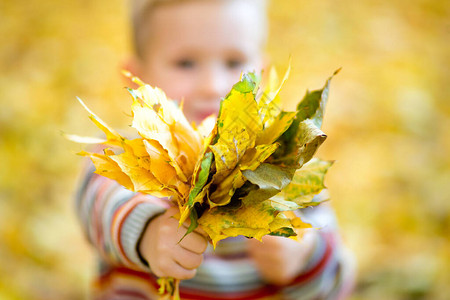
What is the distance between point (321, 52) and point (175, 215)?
5.35 feet

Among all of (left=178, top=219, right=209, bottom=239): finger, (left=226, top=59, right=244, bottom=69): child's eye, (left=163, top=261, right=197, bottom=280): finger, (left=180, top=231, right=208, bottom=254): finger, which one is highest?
(left=226, top=59, right=244, bottom=69): child's eye

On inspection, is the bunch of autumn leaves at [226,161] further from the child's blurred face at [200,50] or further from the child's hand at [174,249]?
the child's blurred face at [200,50]

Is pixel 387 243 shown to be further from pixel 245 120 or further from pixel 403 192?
pixel 245 120

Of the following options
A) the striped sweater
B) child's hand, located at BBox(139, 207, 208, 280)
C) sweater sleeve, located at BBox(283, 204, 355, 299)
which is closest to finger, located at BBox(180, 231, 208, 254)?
child's hand, located at BBox(139, 207, 208, 280)

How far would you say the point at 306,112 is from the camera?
0.33m

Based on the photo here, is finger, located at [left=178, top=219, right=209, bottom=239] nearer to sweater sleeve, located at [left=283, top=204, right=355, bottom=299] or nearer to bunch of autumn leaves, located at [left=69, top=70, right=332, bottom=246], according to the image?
bunch of autumn leaves, located at [left=69, top=70, right=332, bottom=246]

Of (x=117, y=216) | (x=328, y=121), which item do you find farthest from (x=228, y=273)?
(x=328, y=121)

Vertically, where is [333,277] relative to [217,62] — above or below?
→ below

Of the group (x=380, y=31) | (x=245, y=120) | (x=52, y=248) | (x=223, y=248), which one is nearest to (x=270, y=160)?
(x=245, y=120)

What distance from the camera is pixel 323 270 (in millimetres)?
Result: 577

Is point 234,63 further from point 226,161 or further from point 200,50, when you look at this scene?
point 226,161

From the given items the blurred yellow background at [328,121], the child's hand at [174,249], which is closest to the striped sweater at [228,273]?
the child's hand at [174,249]

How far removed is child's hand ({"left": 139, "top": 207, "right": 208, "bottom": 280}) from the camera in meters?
0.32

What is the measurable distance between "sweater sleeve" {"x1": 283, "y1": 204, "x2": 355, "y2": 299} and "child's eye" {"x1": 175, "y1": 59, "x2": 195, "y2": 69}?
231 mm
